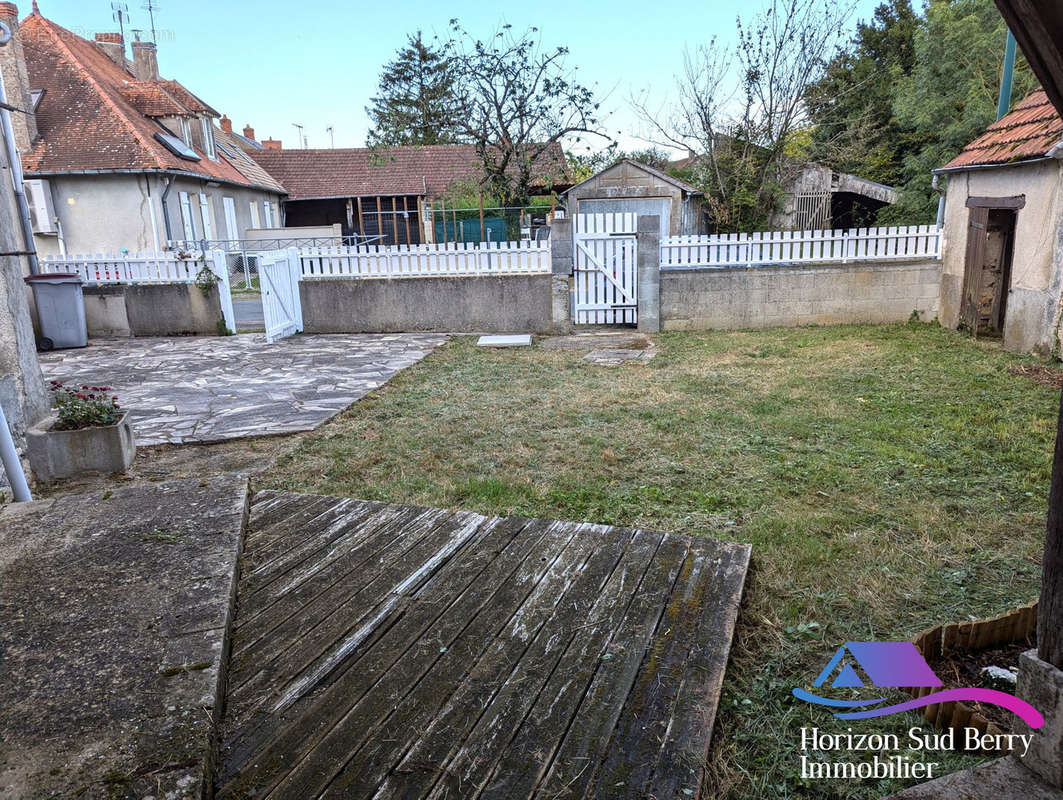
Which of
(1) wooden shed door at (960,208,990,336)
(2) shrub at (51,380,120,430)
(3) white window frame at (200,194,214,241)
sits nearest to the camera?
(2) shrub at (51,380,120,430)

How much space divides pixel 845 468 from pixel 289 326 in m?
9.03

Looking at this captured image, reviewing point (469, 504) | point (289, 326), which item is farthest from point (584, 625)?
point (289, 326)

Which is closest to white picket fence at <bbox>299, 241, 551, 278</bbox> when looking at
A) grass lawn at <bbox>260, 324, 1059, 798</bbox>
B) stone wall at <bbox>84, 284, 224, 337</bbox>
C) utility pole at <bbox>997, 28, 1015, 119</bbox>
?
stone wall at <bbox>84, 284, 224, 337</bbox>

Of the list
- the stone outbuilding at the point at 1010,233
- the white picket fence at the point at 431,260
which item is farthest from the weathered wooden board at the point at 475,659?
the white picket fence at the point at 431,260

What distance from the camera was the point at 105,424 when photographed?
4.83 m

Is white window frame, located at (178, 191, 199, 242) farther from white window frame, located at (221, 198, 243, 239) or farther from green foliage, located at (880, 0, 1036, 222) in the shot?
green foliage, located at (880, 0, 1036, 222)

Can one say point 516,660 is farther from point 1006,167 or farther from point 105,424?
point 1006,167

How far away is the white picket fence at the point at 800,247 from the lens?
10383mm

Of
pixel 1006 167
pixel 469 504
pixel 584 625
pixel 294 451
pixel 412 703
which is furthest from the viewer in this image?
pixel 1006 167

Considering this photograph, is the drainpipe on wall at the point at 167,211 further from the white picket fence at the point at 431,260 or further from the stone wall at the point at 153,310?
the white picket fence at the point at 431,260

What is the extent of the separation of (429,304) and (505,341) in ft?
6.33

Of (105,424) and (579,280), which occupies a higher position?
(579,280)

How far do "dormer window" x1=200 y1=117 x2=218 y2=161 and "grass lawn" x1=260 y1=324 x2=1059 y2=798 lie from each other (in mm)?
16423

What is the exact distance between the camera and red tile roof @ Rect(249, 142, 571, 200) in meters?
25.8
